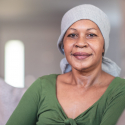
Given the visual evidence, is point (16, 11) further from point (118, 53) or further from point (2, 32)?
point (118, 53)

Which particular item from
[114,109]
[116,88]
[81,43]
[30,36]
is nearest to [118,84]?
[116,88]

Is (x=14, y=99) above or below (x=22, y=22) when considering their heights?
below

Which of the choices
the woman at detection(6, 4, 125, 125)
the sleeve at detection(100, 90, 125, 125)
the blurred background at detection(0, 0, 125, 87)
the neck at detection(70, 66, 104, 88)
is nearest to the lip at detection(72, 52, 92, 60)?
the woman at detection(6, 4, 125, 125)

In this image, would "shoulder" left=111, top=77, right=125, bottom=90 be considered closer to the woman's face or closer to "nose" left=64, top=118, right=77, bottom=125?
the woman's face

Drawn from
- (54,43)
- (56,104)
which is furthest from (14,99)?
(54,43)

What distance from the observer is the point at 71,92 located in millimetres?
1333

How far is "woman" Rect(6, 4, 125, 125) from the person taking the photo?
1.20m

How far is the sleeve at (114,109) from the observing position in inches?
41.2

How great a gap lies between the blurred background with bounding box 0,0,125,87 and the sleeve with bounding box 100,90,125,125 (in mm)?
793

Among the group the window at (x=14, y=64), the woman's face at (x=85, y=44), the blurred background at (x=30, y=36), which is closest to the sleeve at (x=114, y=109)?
the woman's face at (x=85, y=44)

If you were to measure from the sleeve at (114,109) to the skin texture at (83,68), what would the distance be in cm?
13

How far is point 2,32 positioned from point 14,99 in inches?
23.9

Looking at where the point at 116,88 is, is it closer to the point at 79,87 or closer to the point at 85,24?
the point at 79,87

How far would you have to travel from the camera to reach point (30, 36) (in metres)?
1.89
